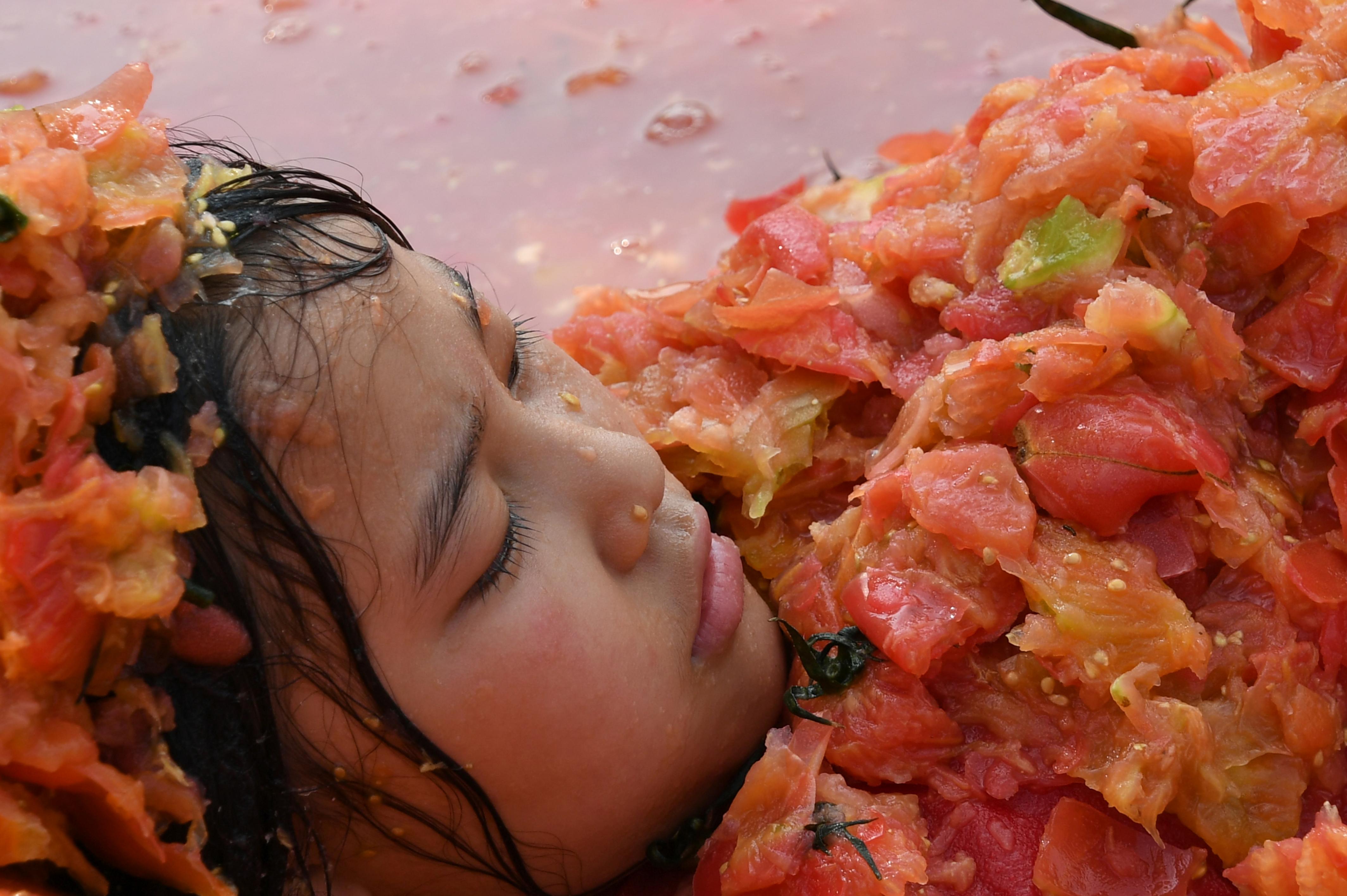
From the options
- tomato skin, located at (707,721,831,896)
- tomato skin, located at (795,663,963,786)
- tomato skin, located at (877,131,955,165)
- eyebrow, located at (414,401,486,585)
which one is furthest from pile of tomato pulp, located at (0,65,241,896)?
tomato skin, located at (877,131,955,165)

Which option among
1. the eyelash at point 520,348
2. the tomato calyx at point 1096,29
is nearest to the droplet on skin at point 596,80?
the tomato calyx at point 1096,29

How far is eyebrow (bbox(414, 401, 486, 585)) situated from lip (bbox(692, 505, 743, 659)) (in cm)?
27

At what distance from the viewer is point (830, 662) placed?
1.06 meters

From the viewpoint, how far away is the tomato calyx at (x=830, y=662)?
3.44 feet

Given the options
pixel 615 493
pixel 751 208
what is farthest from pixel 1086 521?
pixel 751 208

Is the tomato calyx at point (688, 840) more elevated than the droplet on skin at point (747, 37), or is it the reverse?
the droplet on skin at point (747, 37)

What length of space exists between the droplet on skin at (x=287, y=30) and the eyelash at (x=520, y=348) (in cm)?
153

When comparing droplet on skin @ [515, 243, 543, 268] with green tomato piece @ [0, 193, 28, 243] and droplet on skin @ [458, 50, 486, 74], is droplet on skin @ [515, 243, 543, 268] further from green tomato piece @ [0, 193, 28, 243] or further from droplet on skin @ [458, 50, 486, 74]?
green tomato piece @ [0, 193, 28, 243]

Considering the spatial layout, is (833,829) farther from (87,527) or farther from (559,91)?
(559,91)

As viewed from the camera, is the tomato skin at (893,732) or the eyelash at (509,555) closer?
the eyelash at (509,555)

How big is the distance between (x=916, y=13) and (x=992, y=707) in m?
1.75

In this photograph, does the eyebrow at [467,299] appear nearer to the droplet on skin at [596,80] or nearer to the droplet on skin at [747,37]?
the droplet on skin at [596,80]

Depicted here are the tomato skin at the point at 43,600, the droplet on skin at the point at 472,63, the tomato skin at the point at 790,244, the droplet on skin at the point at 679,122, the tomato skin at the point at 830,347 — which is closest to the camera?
the tomato skin at the point at 43,600

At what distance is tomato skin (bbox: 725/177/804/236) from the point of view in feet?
6.48
